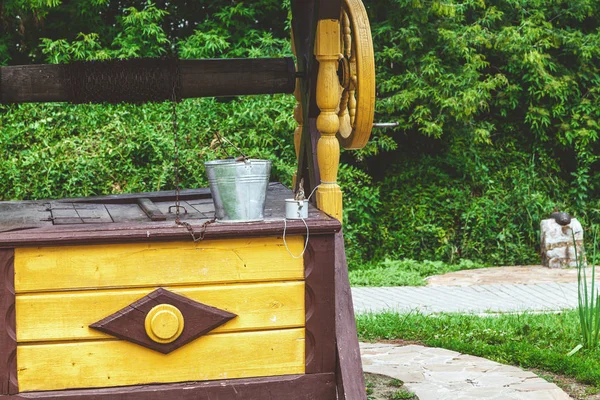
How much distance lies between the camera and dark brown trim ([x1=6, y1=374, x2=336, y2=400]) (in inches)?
120

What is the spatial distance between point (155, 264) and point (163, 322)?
22 centimetres

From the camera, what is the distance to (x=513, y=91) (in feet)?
33.1

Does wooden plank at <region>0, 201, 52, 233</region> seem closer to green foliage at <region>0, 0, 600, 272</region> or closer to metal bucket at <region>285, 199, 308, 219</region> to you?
metal bucket at <region>285, 199, 308, 219</region>

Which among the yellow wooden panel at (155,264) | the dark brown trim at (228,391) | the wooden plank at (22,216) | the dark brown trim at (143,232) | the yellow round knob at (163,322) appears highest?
the wooden plank at (22,216)

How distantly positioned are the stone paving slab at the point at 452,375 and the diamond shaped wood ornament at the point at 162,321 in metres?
1.43

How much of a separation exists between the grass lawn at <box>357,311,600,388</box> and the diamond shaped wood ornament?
2.42 metres

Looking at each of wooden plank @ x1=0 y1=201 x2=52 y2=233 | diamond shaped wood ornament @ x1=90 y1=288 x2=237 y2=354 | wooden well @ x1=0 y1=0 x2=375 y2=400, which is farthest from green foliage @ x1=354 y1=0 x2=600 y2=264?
diamond shaped wood ornament @ x1=90 y1=288 x2=237 y2=354

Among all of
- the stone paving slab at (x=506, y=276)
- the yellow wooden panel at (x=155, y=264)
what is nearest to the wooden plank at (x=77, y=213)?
the yellow wooden panel at (x=155, y=264)

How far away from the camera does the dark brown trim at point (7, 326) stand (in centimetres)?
295

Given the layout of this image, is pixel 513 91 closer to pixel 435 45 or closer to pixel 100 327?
pixel 435 45

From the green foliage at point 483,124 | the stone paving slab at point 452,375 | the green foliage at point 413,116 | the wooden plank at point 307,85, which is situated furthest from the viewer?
the green foliage at point 483,124

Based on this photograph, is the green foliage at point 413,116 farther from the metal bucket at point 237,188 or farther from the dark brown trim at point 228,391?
the dark brown trim at point 228,391

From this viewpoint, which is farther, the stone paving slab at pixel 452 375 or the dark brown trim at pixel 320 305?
the stone paving slab at pixel 452 375

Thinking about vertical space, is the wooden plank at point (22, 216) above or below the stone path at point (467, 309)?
above
